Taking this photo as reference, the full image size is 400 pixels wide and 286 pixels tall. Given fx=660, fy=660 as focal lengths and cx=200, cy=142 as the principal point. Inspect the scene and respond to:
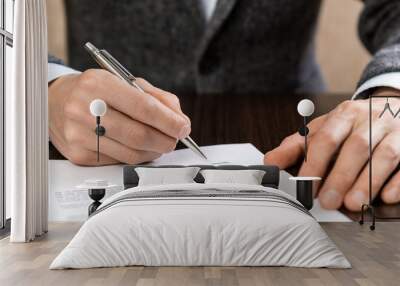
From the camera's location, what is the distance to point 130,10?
3457 millimetres

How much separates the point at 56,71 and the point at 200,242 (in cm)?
155

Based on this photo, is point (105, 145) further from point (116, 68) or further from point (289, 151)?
point (289, 151)

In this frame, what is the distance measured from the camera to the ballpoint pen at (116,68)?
3402 mm

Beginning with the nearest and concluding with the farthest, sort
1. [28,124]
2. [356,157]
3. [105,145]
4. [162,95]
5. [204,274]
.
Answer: [204,274] → [28,124] → [356,157] → [105,145] → [162,95]

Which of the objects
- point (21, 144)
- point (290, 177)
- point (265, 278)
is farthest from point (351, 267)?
point (21, 144)

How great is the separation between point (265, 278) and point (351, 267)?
0.36 metres

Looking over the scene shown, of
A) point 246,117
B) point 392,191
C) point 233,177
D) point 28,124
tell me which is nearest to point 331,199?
point 392,191

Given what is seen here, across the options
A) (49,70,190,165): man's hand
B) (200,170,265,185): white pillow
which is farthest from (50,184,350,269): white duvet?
(49,70,190,165): man's hand

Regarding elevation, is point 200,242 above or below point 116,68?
below

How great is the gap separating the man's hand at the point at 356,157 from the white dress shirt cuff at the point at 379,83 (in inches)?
1.3

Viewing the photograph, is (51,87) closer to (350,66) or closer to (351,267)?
(350,66)

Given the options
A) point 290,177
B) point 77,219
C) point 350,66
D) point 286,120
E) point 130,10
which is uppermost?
point 130,10

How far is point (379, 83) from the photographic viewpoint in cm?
333

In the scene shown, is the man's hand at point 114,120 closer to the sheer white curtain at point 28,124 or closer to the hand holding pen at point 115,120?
the hand holding pen at point 115,120
